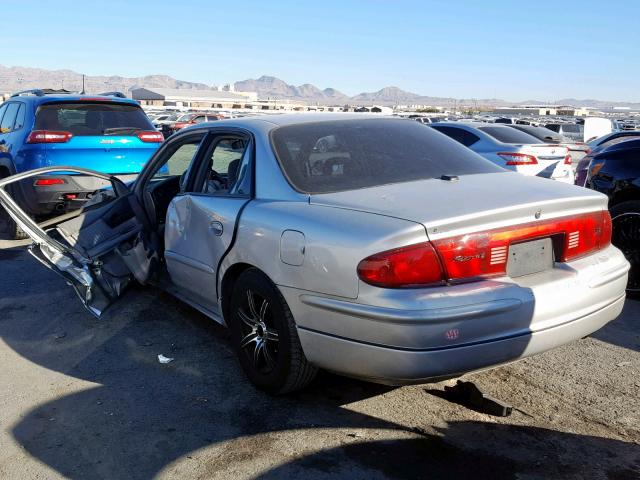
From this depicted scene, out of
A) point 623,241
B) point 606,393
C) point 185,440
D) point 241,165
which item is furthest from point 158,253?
point 623,241

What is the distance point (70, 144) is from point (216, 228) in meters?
4.33

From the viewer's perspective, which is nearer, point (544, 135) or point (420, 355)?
point (420, 355)

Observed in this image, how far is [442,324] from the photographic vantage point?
2.74 metres

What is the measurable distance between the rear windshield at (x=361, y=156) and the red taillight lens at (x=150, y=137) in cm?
442

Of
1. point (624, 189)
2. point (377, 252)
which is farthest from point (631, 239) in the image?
point (377, 252)

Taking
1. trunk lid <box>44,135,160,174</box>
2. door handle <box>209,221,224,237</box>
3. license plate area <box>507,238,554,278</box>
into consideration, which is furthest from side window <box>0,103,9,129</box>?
license plate area <box>507,238,554,278</box>

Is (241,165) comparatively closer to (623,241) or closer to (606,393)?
(606,393)

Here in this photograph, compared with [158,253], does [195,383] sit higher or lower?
lower

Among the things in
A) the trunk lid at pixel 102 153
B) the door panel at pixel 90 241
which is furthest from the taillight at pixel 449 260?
the trunk lid at pixel 102 153

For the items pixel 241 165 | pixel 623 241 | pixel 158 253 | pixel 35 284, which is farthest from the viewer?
pixel 35 284

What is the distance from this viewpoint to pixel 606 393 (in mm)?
3709

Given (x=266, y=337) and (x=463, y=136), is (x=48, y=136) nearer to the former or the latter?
(x=266, y=337)

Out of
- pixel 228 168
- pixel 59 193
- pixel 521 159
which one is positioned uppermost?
pixel 228 168

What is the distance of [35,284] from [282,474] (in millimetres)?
4201
